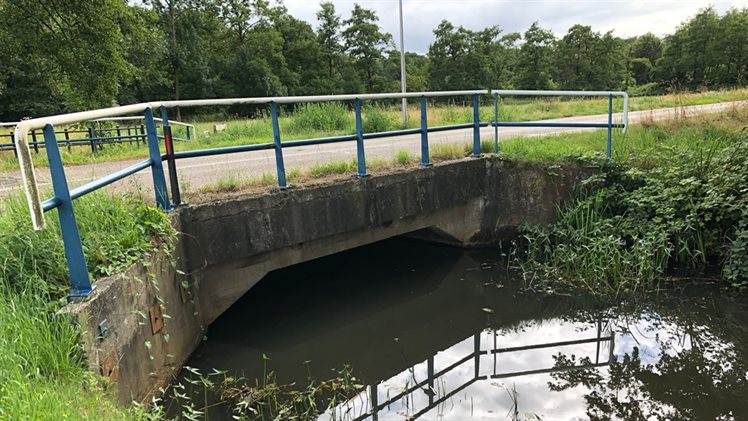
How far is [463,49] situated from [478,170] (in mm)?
47948

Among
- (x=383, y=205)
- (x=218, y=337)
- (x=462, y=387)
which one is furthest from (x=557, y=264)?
(x=218, y=337)

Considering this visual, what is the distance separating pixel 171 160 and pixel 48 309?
6.86ft

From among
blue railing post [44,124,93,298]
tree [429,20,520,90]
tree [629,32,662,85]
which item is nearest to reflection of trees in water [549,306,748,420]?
blue railing post [44,124,93,298]

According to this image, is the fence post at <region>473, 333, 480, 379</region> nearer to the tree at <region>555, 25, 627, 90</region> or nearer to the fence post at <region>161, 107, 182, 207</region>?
the fence post at <region>161, 107, 182, 207</region>

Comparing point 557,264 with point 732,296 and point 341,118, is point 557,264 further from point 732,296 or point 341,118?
point 341,118

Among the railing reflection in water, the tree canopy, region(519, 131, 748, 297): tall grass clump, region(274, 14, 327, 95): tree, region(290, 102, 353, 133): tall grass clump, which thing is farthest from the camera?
region(274, 14, 327, 95): tree

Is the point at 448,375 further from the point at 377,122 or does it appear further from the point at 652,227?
the point at 377,122

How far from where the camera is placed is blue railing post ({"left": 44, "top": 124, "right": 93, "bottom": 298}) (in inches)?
119

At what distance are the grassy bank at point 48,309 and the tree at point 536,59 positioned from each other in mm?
53339

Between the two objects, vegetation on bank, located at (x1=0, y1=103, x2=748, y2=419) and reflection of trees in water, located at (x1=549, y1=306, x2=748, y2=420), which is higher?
vegetation on bank, located at (x1=0, y1=103, x2=748, y2=419)

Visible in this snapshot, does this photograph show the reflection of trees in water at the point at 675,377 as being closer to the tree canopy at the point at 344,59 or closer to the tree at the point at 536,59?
the tree canopy at the point at 344,59

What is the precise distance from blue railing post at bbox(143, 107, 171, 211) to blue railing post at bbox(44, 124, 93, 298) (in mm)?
1244

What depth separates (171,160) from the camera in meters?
4.82

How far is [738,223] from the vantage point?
6211mm
